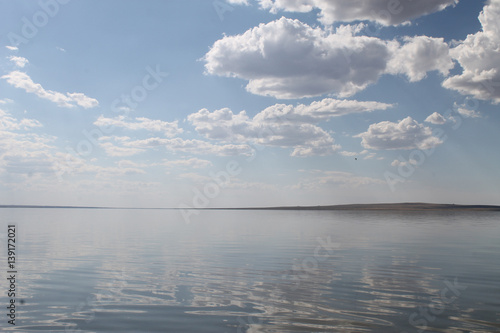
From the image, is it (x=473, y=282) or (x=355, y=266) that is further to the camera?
(x=355, y=266)

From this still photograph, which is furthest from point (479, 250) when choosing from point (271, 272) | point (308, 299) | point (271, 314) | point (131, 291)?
point (131, 291)

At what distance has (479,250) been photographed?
36.3 meters

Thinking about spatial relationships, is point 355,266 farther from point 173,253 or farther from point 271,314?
point 173,253

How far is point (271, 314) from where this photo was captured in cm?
1587

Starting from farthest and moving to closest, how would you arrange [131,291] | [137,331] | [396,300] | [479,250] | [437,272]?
[479,250], [437,272], [131,291], [396,300], [137,331]

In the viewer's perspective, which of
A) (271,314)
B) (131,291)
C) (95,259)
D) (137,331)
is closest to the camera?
(137,331)

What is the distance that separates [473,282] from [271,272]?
12308mm

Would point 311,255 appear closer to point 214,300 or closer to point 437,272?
point 437,272

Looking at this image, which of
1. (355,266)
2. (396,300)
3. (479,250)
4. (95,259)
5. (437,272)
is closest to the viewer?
(396,300)

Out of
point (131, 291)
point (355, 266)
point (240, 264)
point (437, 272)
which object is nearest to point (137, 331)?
point (131, 291)

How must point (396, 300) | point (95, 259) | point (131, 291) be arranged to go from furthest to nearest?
point (95, 259) < point (131, 291) < point (396, 300)

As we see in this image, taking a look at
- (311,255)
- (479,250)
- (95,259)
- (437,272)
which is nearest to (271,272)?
(311,255)

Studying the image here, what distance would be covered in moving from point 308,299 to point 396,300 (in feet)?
14.0

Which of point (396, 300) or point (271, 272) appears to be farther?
point (271, 272)
